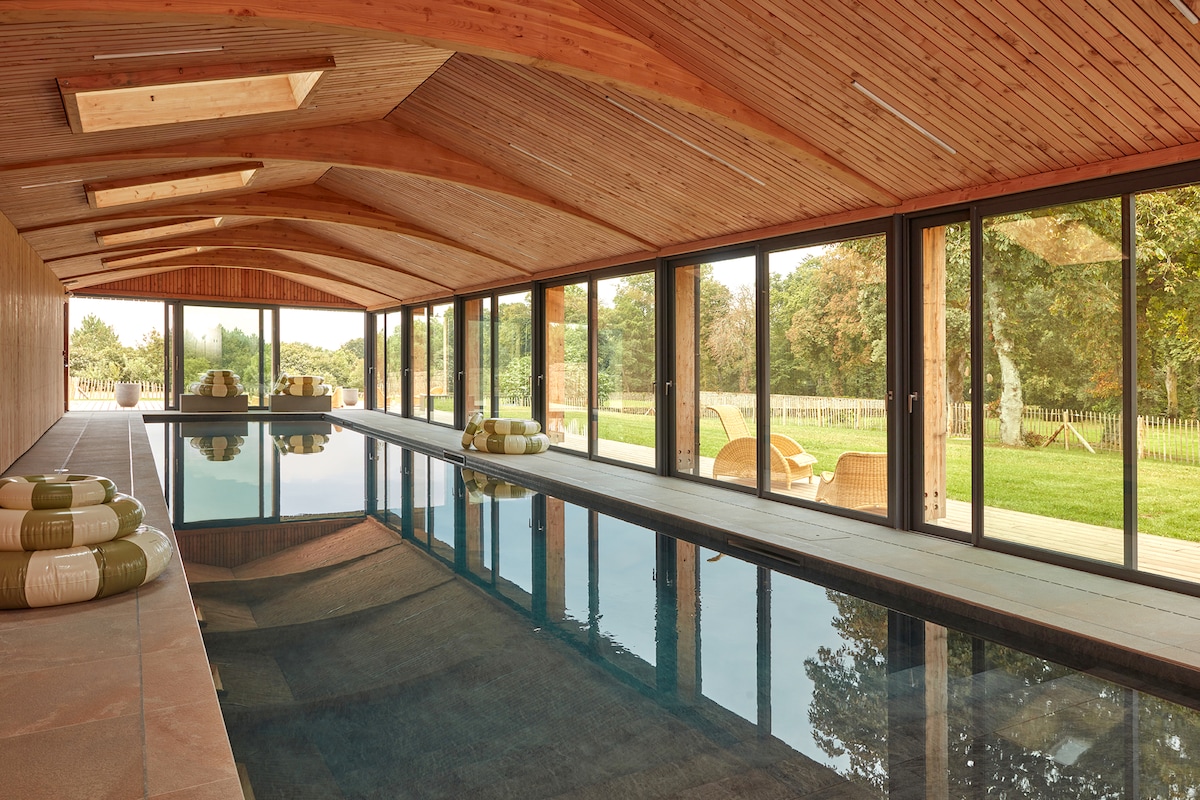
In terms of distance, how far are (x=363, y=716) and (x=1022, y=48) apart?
4396 millimetres

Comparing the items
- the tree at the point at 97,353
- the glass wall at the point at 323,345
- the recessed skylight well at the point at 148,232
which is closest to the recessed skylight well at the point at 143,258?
the recessed skylight well at the point at 148,232

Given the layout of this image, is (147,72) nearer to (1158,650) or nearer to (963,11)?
(963,11)

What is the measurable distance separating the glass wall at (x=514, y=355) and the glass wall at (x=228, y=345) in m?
8.65

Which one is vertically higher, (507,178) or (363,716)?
(507,178)

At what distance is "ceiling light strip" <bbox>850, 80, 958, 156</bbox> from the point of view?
4.83 m

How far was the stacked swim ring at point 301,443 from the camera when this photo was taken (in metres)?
12.6

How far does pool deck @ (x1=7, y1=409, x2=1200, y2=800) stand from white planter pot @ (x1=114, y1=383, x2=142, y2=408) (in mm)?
12764

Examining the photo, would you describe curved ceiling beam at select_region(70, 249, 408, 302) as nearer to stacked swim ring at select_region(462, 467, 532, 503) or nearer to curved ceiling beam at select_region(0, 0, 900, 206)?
stacked swim ring at select_region(462, 467, 532, 503)

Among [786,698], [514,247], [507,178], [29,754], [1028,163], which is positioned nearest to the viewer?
[29,754]

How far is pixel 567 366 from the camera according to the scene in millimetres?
11359

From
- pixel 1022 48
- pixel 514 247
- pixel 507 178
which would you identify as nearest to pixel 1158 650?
pixel 1022 48

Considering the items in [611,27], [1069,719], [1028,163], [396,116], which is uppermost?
[396,116]

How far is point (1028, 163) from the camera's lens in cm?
503

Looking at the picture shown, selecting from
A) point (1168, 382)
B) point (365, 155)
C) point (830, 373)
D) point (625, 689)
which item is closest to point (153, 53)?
point (365, 155)
